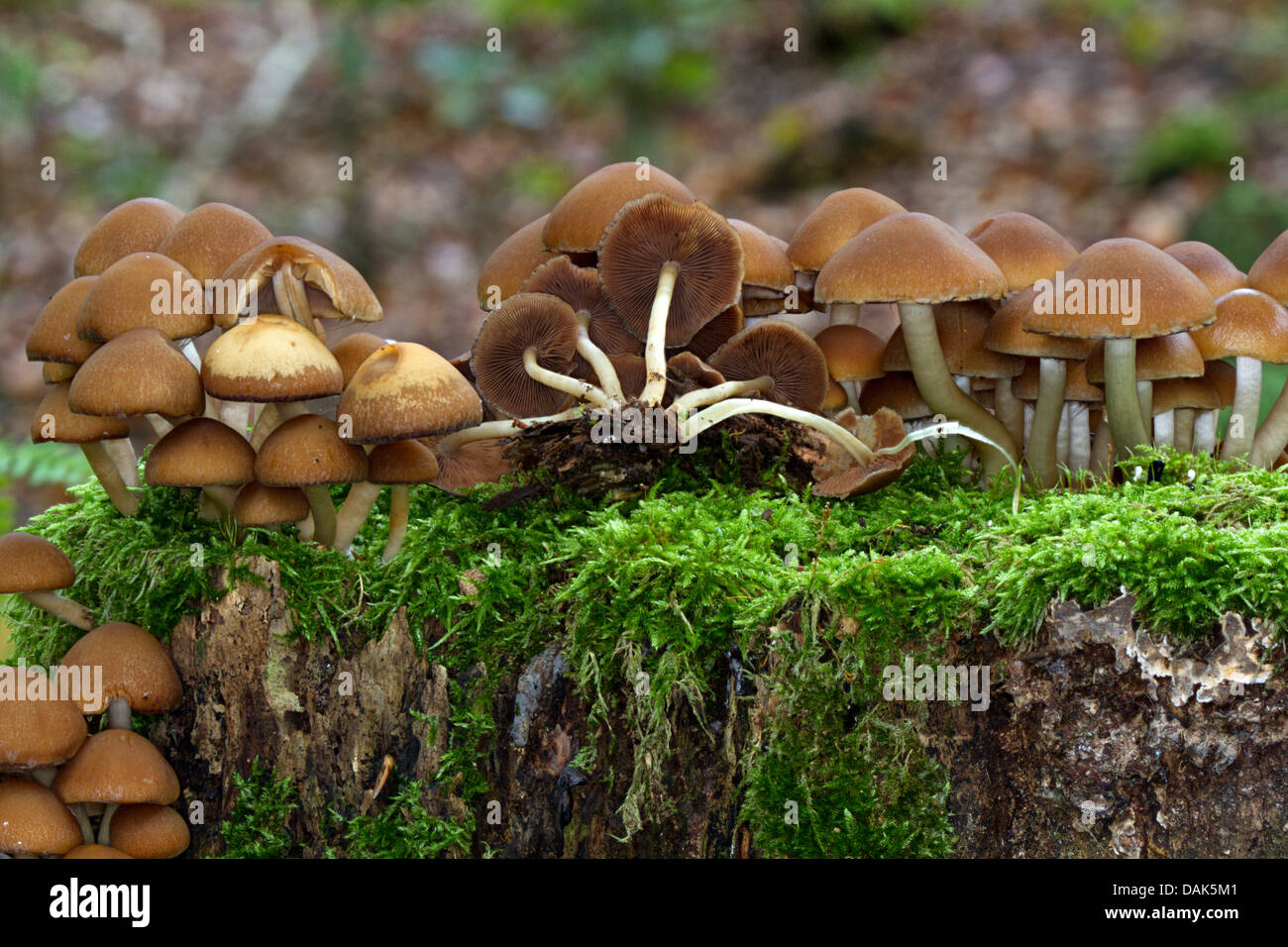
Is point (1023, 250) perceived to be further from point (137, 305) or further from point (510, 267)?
point (137, 305)

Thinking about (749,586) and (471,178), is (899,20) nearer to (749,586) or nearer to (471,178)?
(471,178)

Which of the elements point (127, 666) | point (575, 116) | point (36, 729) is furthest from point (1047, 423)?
point (575, 116)

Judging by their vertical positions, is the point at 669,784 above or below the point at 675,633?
below

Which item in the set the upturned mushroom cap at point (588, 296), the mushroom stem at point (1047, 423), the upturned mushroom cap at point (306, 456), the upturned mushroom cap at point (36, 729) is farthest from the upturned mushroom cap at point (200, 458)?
the mushroom stem at point (1047, 423)

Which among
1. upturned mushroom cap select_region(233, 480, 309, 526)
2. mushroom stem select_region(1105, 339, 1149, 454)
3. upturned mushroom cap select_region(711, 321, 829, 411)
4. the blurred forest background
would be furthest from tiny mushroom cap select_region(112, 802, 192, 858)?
the blurred forest background
